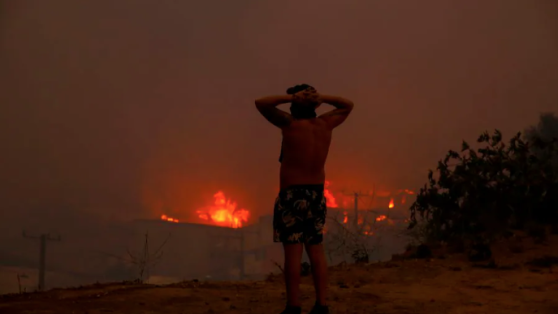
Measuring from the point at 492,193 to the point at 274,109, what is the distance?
25.0ft

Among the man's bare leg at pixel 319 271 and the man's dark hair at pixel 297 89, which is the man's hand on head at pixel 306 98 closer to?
the man's dark hair at pixel 297 89

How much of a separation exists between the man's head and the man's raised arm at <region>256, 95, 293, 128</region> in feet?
0.22

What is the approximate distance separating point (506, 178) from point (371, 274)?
4394 millimetres

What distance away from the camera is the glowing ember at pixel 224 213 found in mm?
55916

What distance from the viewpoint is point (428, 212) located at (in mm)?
11336

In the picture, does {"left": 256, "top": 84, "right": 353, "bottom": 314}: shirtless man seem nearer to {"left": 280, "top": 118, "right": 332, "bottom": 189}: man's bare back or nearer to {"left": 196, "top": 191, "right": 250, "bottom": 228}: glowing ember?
{"left": 280, "top": 118, "right": 332, "bottom": 189}: man's bare back

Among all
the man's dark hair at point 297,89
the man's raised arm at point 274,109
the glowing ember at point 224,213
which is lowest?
the man's raised arm at point 274,109

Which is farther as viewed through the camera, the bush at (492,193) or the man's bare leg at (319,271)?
the bush at (492,193)

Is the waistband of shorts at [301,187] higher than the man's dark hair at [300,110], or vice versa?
the man's dark hair at [300,110]

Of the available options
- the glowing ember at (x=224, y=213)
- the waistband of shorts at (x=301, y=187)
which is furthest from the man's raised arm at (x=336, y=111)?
the glowing ember at (x=224, y=213)

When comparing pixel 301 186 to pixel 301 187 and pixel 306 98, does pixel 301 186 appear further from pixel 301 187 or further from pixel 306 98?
pixel 306 98

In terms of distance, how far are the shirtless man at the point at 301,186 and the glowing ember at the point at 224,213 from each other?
50.1 m

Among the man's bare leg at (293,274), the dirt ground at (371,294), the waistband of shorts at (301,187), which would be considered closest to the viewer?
the man's bare leg at (293,274)

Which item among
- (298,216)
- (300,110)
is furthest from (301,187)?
(300,110)
